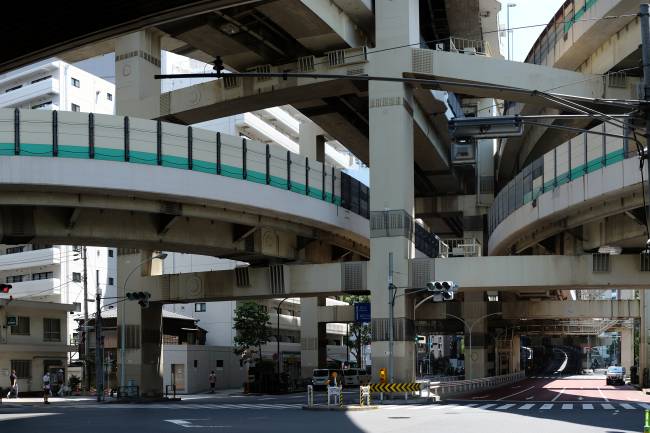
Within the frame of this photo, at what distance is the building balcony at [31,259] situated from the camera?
8756cm

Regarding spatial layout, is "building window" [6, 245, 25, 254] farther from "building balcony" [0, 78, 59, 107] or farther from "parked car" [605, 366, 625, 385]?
"parked car" [605, 366, 625, 385]

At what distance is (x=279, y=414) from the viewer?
119 feet

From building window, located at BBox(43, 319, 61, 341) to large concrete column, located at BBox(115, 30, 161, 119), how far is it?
69.3 ft

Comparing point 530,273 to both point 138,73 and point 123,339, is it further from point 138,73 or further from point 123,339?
point 138,73

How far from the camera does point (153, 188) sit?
38.8m

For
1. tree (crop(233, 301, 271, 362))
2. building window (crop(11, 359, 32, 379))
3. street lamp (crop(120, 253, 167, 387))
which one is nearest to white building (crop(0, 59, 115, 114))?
tree (crop(233, 301, 271, 362))

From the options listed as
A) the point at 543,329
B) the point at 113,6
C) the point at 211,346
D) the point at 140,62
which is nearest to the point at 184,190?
the point at 140,62

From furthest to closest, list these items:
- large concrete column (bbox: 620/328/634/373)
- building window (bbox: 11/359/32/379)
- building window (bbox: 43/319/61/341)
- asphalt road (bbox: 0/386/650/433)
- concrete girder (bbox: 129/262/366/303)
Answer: large concrete column (bbox: 620/328/634/373), building window (bbox: 43/319/61/341), building window (bbox: 11/359/32/379), concrete girder (bbox: 129/262/366/303), asphalt road (bbox: 0/386/650/433)

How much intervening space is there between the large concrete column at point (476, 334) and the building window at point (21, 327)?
3548cm

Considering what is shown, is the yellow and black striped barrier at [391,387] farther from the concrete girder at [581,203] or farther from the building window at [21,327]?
the building window at [21,327]

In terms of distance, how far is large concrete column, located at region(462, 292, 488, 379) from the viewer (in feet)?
238

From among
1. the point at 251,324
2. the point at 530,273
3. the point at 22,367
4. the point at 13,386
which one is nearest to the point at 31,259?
the point at 251,324

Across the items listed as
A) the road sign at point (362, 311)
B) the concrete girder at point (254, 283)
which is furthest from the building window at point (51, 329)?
the road sign at point (362, 311)

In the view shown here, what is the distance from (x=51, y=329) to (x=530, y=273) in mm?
39289
